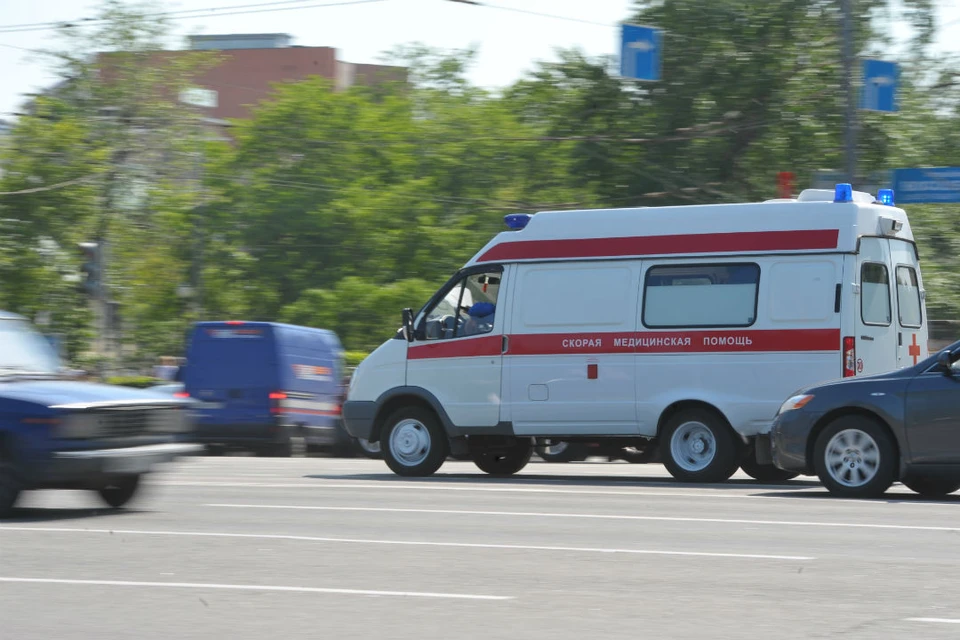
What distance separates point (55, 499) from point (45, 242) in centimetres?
2862

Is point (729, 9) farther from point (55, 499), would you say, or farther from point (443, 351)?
point (55, 499)

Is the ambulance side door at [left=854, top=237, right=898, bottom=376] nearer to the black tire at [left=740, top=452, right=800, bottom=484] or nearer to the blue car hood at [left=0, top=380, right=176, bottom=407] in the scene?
the black tire at [left=740, top=452, right=800, bottom=484]

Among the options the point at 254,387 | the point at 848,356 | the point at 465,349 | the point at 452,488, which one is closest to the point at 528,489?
the point at 452,488

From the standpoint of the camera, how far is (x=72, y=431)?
10.6 m

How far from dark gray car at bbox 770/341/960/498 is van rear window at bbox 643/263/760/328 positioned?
1.64 m

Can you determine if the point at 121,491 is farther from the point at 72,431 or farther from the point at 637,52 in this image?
the point at 637,52

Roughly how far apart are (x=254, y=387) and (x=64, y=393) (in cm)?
1191

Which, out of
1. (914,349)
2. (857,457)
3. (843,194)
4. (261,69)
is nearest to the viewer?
(857,457)

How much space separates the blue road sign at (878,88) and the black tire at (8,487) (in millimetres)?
14471

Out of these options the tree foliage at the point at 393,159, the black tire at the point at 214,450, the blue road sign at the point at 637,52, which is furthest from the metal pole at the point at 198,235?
the blue road sign at the point at 637,52

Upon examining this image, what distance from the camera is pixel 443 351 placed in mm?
16062

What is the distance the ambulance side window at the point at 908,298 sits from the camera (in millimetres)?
14953

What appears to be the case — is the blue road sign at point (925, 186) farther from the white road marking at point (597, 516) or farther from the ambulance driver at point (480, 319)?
the white road marking at point (597, 516)

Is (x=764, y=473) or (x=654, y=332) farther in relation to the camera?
(x=764, y=473)
